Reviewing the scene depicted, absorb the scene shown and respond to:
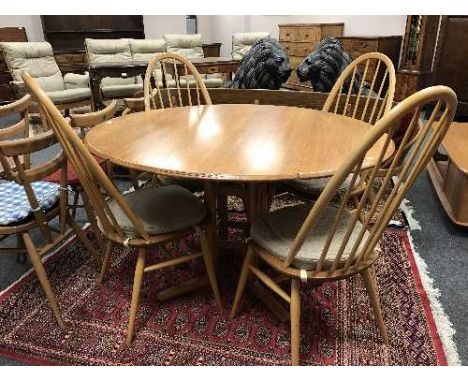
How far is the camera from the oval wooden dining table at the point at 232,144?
3.57 ft

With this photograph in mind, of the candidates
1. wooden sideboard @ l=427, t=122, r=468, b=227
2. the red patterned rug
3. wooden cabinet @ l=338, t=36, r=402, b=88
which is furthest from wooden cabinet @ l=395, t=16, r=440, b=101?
the red patterned rug

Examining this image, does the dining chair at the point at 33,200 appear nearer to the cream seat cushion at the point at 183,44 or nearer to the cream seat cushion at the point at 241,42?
the cream seat cushion at the point at 183,44

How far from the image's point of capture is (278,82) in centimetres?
286

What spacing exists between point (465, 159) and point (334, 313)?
1243mm

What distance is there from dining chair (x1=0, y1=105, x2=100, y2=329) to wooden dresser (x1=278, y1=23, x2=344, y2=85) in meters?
4.49

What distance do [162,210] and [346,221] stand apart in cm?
66

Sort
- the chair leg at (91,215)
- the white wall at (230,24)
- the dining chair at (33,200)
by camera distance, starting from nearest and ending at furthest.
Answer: the dining chair at (33,200) < the chair leg at (91,215) < the white wall at (230,24)

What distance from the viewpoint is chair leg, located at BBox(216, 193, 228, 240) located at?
6.23 ft

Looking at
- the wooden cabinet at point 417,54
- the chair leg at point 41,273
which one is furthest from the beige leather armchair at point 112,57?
the chair leg at point 41,273

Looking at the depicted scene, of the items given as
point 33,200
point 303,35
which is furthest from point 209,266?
point 303,35

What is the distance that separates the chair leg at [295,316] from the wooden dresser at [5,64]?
17.7ft

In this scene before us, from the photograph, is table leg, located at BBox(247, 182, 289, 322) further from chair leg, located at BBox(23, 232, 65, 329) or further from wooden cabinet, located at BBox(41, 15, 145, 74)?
wooden cabinet, located at BBox(41, 15, 145, 74)
